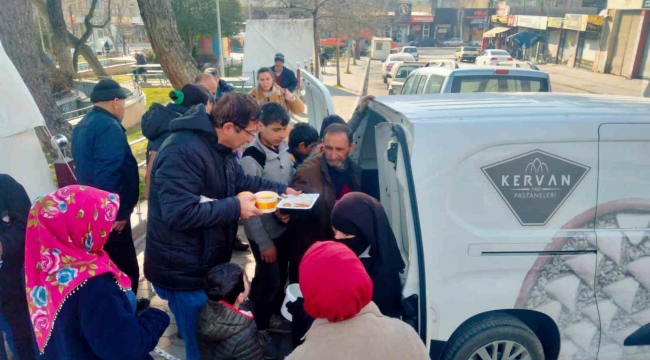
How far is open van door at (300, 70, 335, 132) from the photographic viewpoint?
399cm

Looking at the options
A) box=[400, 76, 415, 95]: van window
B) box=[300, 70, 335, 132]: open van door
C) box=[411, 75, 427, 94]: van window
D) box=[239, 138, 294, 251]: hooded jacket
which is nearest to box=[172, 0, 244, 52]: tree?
box=[400, 76, 415, 95]: van window

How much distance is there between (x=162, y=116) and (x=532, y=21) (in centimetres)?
4756

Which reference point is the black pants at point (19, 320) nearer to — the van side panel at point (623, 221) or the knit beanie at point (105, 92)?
the knit beanie at point (105, 92)

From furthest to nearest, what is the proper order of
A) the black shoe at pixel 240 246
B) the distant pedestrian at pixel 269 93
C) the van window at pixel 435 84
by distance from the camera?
1. the van window at pixel 435 84
2. the distant pedestrian at pixel 269 93
3. the black shoe at pixel 240 246

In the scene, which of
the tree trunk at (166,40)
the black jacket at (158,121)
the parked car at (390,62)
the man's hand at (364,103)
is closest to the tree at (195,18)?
the parked car at (390,62)

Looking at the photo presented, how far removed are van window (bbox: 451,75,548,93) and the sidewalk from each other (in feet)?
55.4

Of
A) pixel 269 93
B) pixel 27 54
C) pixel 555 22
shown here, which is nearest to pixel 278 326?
pixel 269 93

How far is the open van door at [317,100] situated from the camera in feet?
13.1

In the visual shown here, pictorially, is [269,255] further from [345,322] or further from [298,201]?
[345,322]

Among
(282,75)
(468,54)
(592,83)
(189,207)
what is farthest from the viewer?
(468,54)

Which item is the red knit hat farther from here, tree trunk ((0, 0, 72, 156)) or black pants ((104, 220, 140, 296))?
tree trunk ((0, 0, 72, 156))

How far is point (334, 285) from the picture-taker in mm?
1613

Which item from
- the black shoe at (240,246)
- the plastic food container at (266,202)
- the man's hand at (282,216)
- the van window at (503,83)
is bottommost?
the black shoe at (240,246)

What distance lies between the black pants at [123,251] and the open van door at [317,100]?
76.0 inches
